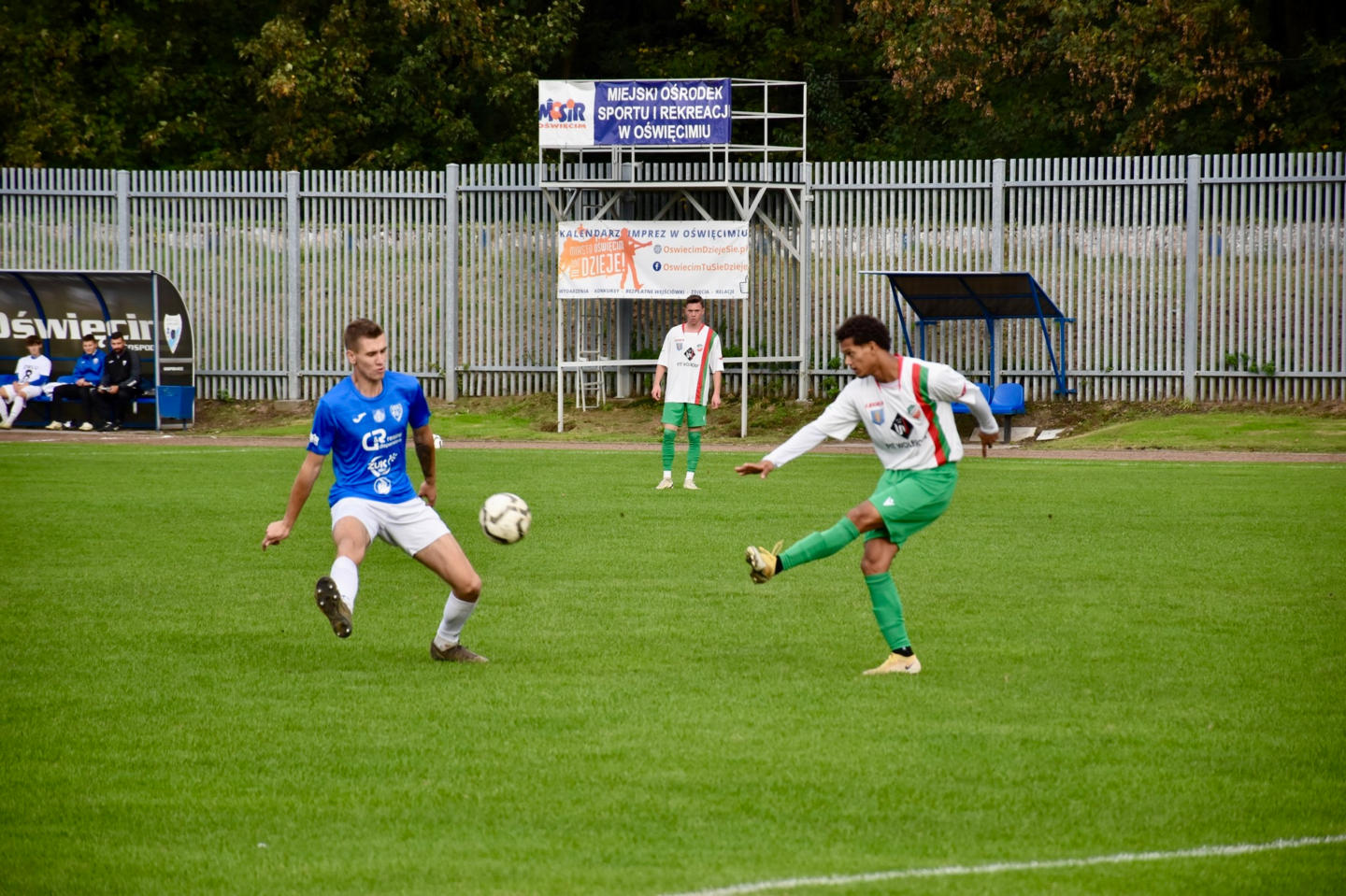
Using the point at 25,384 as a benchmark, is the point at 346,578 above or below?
below

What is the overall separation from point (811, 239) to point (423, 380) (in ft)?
22.4

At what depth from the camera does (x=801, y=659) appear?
28.3ft

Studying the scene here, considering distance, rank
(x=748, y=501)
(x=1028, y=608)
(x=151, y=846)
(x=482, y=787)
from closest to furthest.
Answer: (x=151, y=846) → (x=482, y=787) → (x=1028, y=608) → (x=748, y=501)

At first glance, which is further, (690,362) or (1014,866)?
(690,362)

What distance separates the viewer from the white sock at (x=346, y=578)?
7984 mm

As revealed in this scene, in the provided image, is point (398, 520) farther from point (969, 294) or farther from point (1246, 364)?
point (1246, 364)

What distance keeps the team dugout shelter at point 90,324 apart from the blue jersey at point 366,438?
720 inches

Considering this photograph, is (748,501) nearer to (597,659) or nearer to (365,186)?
(597,659)

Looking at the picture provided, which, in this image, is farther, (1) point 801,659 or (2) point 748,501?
(2) point 748,501

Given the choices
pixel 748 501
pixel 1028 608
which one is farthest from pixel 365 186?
pixel 1028 608

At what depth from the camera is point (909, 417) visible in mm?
8461

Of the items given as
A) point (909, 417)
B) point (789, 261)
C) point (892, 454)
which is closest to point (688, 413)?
point (892, 454)

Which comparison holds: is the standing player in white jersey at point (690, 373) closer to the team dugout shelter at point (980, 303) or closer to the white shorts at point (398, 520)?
the team dugout shelter at point (980, 303)

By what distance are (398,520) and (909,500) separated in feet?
8.41
